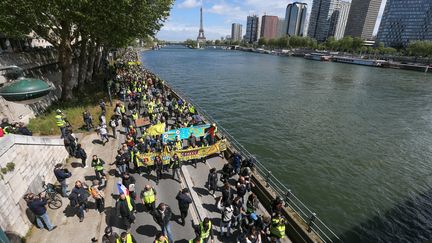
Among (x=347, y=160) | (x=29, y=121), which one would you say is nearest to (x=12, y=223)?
(x=29, y=121)

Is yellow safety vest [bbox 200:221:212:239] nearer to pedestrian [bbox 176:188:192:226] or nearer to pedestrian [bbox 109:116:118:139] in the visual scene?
pedestrian [bbox 176:188:192:226]

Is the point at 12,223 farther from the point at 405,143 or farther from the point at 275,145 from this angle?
the point at 405,143

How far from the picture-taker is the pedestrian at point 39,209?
8.88m

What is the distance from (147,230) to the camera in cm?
988

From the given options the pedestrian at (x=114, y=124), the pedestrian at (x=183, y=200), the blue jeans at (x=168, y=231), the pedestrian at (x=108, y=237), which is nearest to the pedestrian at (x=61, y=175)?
the pedestrian at (x=108, y=237)

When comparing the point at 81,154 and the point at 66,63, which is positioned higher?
the point at 66,63

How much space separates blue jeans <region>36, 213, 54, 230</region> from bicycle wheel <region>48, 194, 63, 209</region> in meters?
1.29

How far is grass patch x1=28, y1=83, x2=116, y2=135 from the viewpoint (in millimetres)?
17047

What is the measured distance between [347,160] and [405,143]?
31.6 ft

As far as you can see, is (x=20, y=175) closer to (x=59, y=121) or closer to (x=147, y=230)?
(x=147, y=230)

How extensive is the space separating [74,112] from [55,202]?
12.1 metres

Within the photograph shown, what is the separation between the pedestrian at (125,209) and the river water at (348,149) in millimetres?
10820

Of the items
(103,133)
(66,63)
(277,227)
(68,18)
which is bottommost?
(277,227)

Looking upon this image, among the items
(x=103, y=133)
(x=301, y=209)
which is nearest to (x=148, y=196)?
(x=103, y=133)
